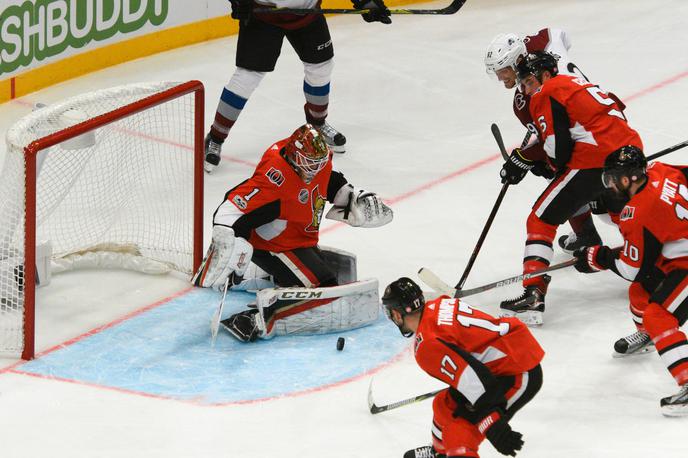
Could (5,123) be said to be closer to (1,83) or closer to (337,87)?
(1,83)

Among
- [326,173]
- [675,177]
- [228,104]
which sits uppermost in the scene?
[675,177]

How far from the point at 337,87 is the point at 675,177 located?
3337 mm

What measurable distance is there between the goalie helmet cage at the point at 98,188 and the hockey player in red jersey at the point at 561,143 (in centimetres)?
122

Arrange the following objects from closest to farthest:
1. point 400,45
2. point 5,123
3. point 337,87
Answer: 1. point 5,123
2. point 337,87
3. point 400,45

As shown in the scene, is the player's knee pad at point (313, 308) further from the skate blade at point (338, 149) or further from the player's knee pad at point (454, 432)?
the skate blade at point (338, 149)

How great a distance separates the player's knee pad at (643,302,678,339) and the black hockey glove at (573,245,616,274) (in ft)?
0.72

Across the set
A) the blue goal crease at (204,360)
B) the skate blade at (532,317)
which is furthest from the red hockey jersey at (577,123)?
the blue goal crease at (204,360)

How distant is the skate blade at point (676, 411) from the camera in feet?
13.3

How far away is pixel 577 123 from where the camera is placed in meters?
4.80

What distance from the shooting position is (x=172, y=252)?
→ 5.27 meters

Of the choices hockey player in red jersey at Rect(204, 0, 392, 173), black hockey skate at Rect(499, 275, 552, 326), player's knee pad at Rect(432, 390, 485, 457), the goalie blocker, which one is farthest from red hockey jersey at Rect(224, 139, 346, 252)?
hockey player in red jersey at Rect(204, 0, 392, 173)

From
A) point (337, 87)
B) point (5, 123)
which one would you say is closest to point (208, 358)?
point (5, 123)

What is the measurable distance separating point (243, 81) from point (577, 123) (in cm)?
188

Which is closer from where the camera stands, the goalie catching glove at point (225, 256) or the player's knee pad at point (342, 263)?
the goalie catching glove at point (225, 256)
